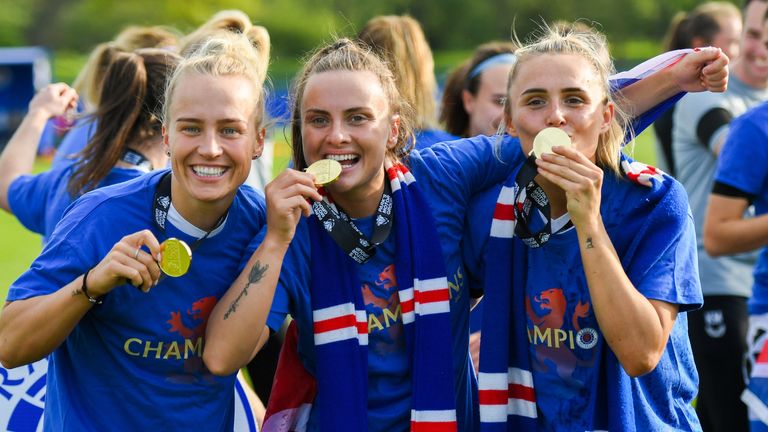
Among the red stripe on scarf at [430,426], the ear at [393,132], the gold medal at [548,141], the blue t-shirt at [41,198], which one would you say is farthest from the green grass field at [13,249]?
the gold medal at [548,141]

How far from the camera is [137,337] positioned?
3.19m

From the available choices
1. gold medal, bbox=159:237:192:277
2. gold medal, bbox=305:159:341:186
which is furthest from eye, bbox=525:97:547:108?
gold medal, bbox=159:237:192:277

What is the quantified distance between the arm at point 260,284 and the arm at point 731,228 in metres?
2.20

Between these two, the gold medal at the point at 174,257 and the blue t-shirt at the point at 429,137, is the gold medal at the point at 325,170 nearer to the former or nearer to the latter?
the gold medal at the point at 174,257

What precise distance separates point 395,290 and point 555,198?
23.5 inches

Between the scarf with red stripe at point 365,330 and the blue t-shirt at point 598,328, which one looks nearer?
the blue t-shirt at point 598,328

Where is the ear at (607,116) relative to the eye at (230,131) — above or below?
above

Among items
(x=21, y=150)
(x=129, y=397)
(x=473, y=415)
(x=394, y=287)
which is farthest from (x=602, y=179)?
(x=21, y=150)

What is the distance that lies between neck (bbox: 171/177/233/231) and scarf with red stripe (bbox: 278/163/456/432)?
0.31m

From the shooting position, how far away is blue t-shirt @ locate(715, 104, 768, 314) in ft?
14.2

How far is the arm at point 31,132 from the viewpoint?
4754 mm

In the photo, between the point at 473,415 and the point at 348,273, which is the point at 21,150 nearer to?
the point at 348,273

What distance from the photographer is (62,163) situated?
482 cm

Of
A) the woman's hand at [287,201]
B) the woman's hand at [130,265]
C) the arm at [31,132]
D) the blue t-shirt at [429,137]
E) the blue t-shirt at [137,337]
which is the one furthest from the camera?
the blue t-shirt at [429,137]
